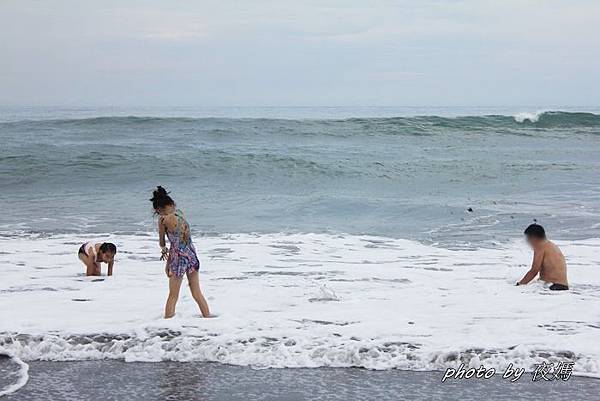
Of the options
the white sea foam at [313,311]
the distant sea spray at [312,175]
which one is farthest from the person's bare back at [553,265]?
the distant sea spray at [312,175]

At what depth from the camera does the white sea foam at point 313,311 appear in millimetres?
6238

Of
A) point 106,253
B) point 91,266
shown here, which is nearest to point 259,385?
point 106,253

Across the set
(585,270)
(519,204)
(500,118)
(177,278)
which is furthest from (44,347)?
(500,118)

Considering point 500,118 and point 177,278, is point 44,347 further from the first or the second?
point 500,118

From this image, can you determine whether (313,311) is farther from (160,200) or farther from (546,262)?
(546,262)

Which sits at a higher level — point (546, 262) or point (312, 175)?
point (546, 262)

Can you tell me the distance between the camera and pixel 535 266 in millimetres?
8859

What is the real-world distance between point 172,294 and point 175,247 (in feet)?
1.41

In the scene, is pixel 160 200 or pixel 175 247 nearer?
pixel 160 200

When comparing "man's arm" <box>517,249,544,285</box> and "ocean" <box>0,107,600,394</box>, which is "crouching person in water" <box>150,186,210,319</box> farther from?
"man's arm" <box>517,249,544,285</box>

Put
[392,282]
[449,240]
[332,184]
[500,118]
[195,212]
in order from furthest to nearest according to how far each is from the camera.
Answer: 1. [500,118]
2. [332,184]
3. [195,212]
4. [449,240]
5. [392,282]

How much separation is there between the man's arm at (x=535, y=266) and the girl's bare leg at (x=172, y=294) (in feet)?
13.1

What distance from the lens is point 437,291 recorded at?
28.8 ft

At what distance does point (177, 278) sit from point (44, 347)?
130 centimetres
